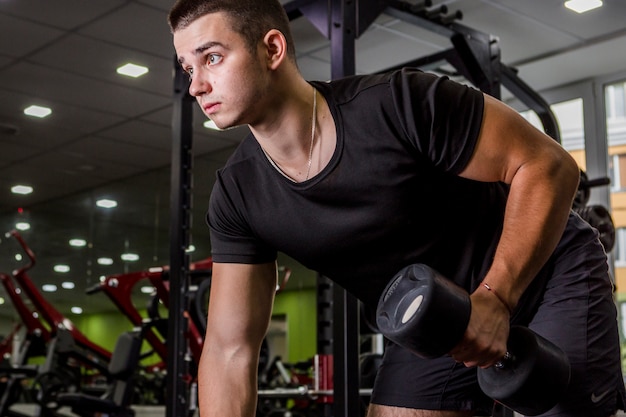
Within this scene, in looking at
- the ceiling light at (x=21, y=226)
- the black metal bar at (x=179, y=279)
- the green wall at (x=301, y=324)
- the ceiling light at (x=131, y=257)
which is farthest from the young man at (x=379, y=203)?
the ceiling light at (x=21, y=226)

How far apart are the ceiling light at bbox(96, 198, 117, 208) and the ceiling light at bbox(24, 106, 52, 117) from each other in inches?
77.5

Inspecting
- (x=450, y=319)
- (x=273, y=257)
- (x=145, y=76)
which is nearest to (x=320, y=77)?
(x=145, y=76)

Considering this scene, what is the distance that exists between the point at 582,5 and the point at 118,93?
118 inches

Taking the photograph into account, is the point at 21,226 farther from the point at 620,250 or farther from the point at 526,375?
the point at 526,375

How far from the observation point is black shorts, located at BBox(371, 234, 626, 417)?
4.34ft

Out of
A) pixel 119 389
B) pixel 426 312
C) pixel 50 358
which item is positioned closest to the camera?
pixel 426 312

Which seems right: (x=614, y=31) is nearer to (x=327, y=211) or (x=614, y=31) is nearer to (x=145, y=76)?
(x=145, y=76)

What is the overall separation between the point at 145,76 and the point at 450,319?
4.72 m

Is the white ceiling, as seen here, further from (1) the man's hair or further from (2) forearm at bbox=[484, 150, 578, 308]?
(2) forearm at bbox=[484, 150, 578, 308]

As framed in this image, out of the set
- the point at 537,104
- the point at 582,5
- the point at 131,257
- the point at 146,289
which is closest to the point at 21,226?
the point at 131,257

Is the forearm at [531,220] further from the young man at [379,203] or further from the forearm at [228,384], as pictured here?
the forearm at [228,384]

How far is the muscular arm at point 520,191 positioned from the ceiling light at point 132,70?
14.0ft

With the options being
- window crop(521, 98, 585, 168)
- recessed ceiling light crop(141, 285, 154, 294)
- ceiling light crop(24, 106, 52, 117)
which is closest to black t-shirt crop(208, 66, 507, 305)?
window crop(521, 98, 585, 168)

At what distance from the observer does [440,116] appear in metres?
1.24
